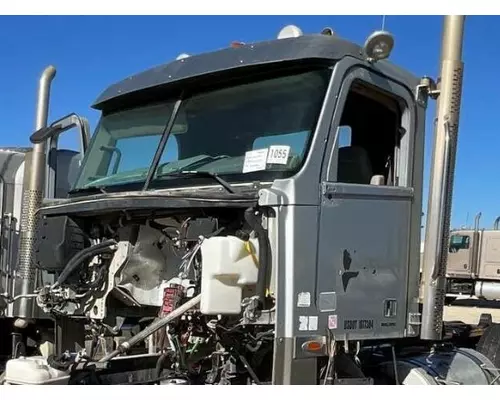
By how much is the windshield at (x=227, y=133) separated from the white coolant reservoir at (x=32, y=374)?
49.3 inches

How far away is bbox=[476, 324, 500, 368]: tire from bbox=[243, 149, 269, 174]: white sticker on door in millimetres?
2634

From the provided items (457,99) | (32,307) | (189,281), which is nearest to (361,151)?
(457,99)

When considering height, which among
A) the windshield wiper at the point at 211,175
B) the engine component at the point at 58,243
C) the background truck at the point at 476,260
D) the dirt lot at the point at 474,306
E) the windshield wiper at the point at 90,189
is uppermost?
the windshield wiper at the point at 211,175

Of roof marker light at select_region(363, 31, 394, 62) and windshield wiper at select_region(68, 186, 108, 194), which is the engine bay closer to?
windshield wiper at select_region(68, 186, 108, 194)

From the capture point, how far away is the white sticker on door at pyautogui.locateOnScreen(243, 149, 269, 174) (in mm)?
3934

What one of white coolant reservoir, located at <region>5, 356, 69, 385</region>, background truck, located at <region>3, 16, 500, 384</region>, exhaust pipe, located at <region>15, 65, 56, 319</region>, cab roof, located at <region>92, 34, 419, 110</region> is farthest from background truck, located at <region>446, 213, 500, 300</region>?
white coolant reservoir, located at <region>5, 356, 69, 385</region>

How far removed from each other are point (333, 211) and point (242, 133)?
800mm

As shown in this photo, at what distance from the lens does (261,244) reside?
12.0ft

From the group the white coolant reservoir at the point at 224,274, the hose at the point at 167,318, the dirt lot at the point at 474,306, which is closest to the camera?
the white coolant reservoir at the point at 224,274

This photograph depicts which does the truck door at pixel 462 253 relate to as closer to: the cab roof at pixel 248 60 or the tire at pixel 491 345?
the tire at pixel 491 345

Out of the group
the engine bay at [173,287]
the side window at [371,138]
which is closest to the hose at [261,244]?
the engine bay at [173,287]

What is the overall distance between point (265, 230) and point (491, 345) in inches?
105

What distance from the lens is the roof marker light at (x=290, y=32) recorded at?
4277 mm

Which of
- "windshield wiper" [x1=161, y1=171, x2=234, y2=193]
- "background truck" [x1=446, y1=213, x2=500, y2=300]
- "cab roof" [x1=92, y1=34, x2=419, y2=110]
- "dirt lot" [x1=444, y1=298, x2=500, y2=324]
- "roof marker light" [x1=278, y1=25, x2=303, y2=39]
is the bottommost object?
"dirt lot" [x1=444, y1=298, x2=500, y2=324]
